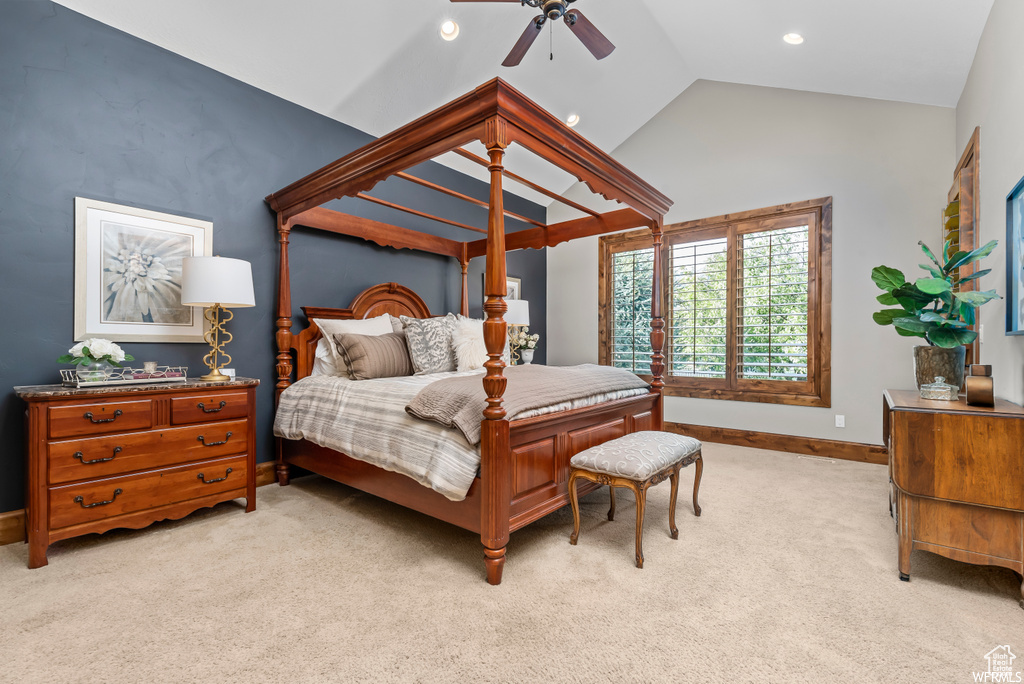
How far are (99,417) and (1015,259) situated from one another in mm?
4373

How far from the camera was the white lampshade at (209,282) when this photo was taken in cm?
273

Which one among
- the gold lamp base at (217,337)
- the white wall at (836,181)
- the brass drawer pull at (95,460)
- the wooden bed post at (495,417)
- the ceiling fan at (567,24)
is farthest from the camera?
the white wall at (836,181)

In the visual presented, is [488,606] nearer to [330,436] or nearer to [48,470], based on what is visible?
[330,436]

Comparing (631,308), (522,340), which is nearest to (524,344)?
(522,340)

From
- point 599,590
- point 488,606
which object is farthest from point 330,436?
point 599,590

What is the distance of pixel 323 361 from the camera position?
139 inches

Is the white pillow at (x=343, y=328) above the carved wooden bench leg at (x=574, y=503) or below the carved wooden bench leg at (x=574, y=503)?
above

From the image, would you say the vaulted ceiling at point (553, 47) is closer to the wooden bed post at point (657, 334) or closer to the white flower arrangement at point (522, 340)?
the wooden bed post at point (657, 334)

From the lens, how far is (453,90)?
3955 mm

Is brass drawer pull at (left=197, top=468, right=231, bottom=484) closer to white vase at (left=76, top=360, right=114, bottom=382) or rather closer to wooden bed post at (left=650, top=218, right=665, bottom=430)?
white vase at (left=76, top=360, right=114, bottom=382)

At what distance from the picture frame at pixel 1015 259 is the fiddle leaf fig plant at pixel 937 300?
0.28ft

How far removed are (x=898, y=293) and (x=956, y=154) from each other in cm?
228

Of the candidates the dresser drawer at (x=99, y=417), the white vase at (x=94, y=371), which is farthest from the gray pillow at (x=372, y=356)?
the white vase at (x=94, y=371)

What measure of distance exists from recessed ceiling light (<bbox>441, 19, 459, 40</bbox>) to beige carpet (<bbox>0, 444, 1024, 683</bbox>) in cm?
334
